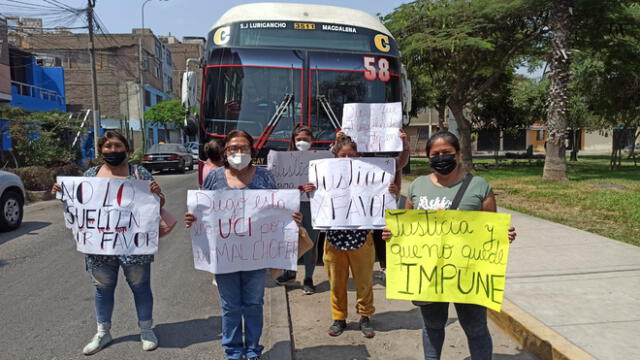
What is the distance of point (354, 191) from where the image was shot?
3.99m

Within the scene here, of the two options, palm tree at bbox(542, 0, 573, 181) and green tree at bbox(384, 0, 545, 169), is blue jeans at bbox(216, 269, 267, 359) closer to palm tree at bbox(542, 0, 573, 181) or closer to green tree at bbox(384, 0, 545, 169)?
palm tree at bbox(542, 0, 573, 181)

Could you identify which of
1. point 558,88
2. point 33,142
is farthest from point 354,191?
point 33,142

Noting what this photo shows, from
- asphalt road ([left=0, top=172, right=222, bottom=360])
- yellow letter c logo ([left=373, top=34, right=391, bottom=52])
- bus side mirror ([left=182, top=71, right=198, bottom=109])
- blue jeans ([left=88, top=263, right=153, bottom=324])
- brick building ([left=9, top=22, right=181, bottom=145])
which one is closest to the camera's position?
blue jeans ([left=88, top=263, right=153, bottom=324])

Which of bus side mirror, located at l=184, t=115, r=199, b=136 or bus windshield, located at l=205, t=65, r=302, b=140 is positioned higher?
bus windshield, located at l=205, t=65, r=302, b=140

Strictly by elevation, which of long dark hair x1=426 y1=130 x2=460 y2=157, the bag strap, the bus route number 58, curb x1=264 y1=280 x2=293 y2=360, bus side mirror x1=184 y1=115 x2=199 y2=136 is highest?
the bus route number 58

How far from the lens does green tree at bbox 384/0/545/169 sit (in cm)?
1727

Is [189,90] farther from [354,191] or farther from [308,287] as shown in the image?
[354,191]

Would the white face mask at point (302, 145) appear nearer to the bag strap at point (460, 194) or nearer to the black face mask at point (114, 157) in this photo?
the black face mask at point (114, 157)

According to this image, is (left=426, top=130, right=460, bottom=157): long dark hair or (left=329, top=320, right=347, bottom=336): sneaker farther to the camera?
(left=329, top=320, right=347, bottom=336): sneaker

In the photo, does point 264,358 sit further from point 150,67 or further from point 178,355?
point 150,67

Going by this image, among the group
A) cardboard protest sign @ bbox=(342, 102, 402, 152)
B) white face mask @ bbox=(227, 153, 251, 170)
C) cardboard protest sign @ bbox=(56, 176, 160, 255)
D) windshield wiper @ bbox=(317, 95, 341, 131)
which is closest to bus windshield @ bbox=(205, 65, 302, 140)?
windshield wiper @ bbox=(317, 95, 341, 131)

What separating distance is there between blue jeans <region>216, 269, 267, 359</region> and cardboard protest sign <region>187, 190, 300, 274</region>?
0.33ft

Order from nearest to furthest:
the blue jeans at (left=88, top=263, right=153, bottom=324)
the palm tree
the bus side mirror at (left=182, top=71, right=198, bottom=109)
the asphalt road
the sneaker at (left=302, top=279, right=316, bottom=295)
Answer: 1. the blue jeans at (left=88, top=263, right=153, bottom=324)
2. the asphalt road
3. the sneaker at (left=302, top=279, right=316, bottom=295)
4. the bus side mirror at (left=182, top=71, right=198, bottom=109)
5. the palm tree

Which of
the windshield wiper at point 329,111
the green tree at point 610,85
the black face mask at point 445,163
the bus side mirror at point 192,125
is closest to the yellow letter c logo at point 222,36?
the bus side mirror at point 192,125
